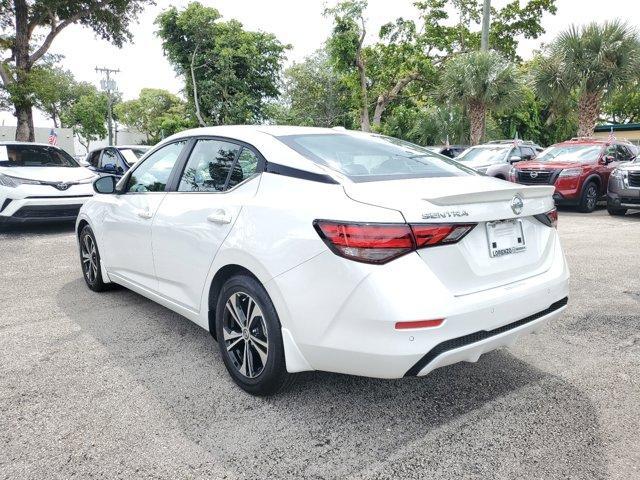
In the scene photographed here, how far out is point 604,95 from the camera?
1777 cm

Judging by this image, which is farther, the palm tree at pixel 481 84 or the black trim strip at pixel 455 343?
the palm tree at pixel 481 84

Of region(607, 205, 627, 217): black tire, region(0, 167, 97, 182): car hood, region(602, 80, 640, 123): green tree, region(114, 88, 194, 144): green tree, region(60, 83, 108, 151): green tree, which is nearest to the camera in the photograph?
region(0, 167, 97, 182): car hood

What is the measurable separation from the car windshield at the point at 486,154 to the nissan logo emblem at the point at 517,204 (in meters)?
12.4

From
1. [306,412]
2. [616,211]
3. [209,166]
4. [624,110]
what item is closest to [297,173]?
[209,166]

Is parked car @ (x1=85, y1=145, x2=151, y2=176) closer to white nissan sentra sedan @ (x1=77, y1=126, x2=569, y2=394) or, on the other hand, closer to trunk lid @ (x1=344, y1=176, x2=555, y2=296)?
white nissan sentra sedan @ (x1=77, y1=126, x2=569, y2=394)

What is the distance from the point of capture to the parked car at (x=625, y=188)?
10.4 m

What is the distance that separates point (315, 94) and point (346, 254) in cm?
4219

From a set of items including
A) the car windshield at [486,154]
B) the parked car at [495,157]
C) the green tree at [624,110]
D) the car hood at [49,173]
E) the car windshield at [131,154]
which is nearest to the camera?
the car hood at [49,173]

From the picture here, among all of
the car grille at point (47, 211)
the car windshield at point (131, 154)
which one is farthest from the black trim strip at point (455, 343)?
the car windshield at point (131, 154)

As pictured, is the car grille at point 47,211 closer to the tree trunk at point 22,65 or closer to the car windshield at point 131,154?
the car windshield at point 131,154

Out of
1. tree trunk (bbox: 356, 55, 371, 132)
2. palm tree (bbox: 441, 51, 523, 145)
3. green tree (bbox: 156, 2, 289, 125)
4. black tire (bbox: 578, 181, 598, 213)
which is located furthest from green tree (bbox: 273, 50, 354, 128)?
black tire (bbox: 578, 181, 598, 213)

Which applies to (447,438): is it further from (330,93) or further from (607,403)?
(330,93)

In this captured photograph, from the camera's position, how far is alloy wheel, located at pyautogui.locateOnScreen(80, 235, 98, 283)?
491cm

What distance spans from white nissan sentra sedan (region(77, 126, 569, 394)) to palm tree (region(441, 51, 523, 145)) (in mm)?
17875
